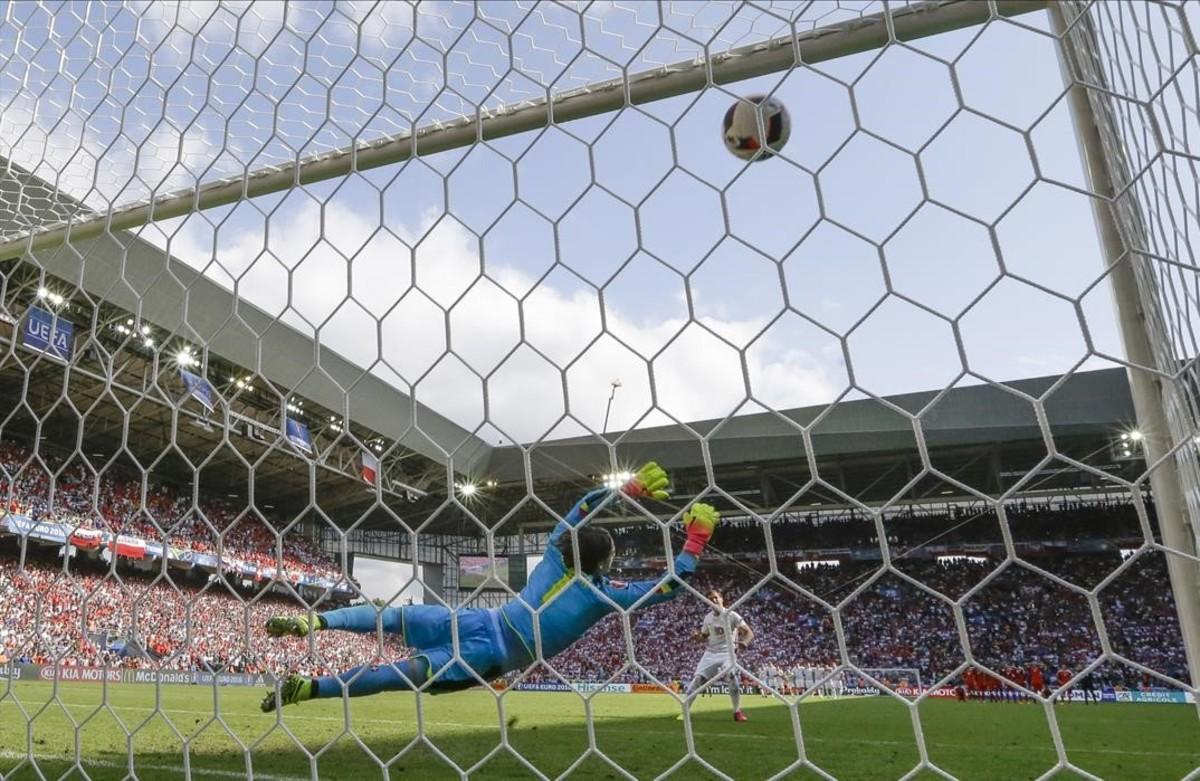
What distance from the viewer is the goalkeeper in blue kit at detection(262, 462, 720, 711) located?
1479mm

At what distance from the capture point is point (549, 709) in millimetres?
7172

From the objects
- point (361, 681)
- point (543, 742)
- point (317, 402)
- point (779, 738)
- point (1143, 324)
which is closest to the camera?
point (1143, 324)

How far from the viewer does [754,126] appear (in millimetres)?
1308

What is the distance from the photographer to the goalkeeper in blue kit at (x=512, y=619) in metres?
1.48

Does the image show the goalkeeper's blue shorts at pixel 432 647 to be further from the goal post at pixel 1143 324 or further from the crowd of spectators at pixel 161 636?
the goal post at pixel 1143 324

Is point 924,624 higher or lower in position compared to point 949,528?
lower

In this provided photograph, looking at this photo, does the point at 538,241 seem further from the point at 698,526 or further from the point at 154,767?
the point at 154,767

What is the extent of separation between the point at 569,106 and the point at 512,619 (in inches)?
44.5

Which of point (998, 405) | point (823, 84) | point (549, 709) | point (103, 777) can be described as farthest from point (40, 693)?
point (998, 405)

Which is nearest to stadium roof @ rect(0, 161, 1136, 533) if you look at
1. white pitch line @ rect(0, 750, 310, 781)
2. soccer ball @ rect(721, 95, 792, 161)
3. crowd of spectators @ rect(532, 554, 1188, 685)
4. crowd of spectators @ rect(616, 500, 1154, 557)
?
soccer ball @ rect(721, 95, 792, 161)

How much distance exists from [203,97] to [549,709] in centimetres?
650

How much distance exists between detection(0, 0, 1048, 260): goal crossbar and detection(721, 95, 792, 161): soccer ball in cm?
6

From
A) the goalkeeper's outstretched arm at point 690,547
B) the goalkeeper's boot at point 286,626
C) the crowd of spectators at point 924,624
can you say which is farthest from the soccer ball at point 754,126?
the crowd of spectators at point 924,624

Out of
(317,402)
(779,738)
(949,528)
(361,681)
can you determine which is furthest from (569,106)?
(949,528)
